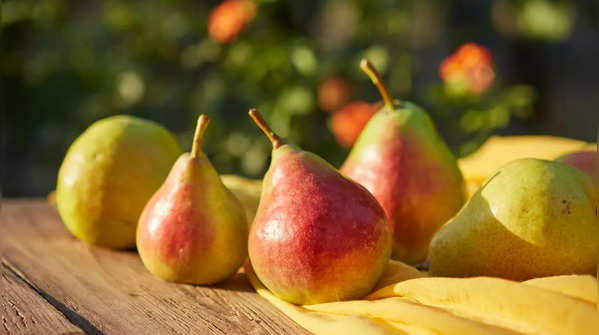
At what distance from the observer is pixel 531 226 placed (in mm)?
968

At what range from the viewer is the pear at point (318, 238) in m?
0.97

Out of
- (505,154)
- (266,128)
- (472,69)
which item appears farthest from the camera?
(472,69)

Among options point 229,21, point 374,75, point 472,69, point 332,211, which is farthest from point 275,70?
point 332,211

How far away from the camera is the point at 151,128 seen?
1.40 meters

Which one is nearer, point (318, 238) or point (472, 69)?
point (318, 238)

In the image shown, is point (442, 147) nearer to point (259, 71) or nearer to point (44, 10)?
point (259, 71)

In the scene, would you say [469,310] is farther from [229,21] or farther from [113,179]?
[229,21]

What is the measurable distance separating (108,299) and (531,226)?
0.58 m

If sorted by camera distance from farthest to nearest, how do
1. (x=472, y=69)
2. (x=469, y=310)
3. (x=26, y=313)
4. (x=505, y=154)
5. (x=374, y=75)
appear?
(x=472, y=69), (x=505, y=154), (x=374, y=75), (x=26, y=313), (x=469, y=310)

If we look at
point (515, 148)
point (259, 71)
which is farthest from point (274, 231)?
point (259, 71)

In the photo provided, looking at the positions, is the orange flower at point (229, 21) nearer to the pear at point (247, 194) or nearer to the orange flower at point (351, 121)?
the orange flower at point (351, 121)

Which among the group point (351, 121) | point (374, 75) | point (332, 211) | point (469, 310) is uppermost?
point (374, 75)

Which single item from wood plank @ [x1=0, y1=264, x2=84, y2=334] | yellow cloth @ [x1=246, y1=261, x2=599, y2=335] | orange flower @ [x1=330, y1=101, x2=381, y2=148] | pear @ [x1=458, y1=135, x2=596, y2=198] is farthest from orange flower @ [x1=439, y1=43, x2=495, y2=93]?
wood plank @ [x1=0, y1=264, x2=84, y2=334]

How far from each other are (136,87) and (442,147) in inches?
86.2
